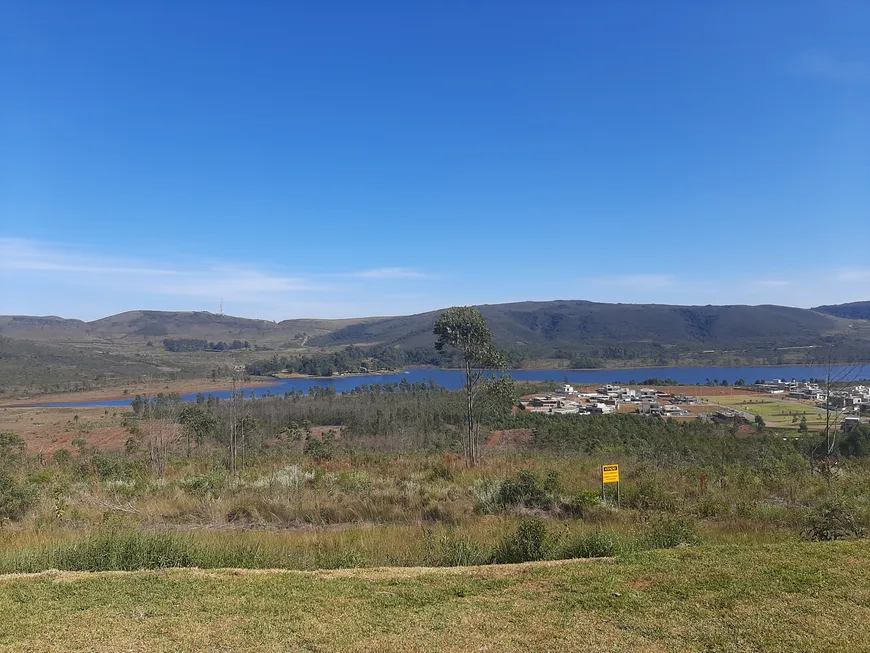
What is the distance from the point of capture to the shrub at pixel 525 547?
7405 mm

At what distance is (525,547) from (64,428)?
152 feet

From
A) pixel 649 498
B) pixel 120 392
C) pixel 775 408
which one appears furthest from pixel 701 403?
pixel 120 392

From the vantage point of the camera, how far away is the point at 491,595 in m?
5.56

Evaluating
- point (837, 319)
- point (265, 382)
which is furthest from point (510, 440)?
point (837, 319)

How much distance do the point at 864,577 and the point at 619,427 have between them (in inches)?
1128

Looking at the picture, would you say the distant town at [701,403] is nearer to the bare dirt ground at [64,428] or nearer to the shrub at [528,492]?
the shrub at [528,492]

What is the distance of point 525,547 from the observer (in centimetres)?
744

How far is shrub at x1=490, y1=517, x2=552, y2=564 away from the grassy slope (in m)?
0.81

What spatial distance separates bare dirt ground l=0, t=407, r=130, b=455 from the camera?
1337 inches

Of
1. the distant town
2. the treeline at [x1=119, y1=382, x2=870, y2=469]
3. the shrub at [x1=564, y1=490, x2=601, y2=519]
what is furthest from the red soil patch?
the shrub at [x1=564, y1=490, x2=601, y2=519]

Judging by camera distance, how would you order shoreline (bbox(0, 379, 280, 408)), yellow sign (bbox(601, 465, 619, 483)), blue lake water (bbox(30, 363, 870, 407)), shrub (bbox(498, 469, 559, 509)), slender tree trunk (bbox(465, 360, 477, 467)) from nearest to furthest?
yellow sign (bbox(601, 465, 619, 483)) → shrub (bbox(498, 469, 559, 509)) → slender tree trunk (bbox(465, 360, 477, 467)) → shoreline (bbox(0, 379, 280, 408)) → blue lake water (bbox(30, 363, 870, 407))

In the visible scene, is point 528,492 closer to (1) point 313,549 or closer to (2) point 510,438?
(1) point 313,549

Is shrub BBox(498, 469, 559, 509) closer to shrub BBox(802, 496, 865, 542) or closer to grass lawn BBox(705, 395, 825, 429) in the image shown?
shrub BBox(802, 496, 865, 542)

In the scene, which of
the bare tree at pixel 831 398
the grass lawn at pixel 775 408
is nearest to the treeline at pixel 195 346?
the grass lawn at pixel 775 408
